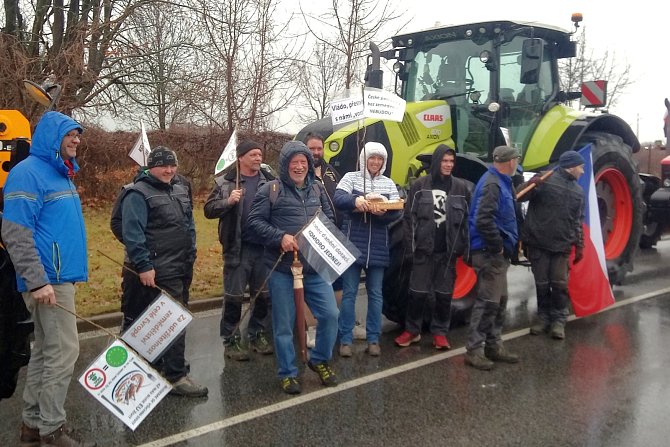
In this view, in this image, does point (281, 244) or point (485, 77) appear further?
point (485, 77)

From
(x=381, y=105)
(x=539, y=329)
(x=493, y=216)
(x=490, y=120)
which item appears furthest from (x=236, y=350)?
(x=490, y=120)

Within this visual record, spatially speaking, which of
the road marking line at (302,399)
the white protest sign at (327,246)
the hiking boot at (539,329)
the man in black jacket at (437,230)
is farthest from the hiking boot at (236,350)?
the hiking boot at (539,329)

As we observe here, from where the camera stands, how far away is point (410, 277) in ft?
18.4

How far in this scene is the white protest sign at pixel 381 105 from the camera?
18.5ft

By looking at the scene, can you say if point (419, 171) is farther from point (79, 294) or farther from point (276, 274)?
point (79, 294)

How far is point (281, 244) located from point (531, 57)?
12.4 feet

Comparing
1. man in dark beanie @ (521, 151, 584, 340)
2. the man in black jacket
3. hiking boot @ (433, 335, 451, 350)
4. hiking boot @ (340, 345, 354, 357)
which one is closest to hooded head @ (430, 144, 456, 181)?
the man in black jacket

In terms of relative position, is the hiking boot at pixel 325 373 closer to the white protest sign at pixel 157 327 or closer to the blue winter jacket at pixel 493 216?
the white protest sign at pixel 157 327

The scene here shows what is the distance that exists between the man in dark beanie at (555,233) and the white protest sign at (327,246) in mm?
2200

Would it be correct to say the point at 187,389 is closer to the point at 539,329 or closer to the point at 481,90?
the point at 539,329

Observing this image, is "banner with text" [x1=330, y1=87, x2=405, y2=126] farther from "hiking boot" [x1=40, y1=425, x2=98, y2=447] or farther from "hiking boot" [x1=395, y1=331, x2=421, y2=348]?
"hiking boot" [x1=40, y1=425, x2=98, y2=447]

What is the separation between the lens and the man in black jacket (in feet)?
17.7

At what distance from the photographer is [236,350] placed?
538 centimetres

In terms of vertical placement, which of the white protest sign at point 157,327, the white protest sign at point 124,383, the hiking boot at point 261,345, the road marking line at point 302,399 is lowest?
the road marking line at point 302,399
